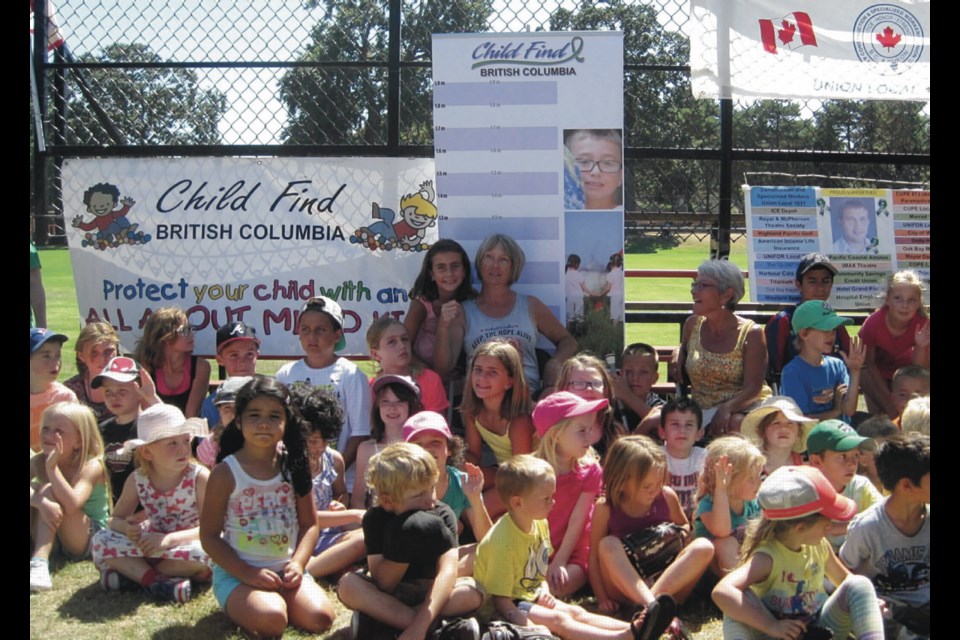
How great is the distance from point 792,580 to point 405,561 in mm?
1341

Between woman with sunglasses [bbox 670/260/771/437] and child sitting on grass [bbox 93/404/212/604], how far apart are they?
262cm

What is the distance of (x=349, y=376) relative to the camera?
17.3 feet

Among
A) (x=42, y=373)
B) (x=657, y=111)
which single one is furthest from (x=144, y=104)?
(x=657, y=111)

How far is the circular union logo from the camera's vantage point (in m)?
6.34

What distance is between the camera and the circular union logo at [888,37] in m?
6.34

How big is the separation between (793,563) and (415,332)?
9.15 ft

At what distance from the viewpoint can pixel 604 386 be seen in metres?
4.95

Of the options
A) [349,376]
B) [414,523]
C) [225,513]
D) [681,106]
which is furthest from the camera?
[681,106]

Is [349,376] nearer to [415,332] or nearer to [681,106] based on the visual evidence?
[415,332]

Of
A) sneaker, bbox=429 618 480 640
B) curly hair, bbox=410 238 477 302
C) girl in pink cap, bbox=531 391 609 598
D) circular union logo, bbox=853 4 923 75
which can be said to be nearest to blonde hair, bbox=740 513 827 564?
girl in pink cap, bbox=531 391 609 598

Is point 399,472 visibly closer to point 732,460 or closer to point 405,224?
point 732,460

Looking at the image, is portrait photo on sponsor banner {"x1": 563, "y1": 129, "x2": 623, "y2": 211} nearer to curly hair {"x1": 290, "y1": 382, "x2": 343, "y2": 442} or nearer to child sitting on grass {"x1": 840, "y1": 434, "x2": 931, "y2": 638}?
curly hair {"x1": 290, "y1": 382, "x2": 343, "y2": 442}
